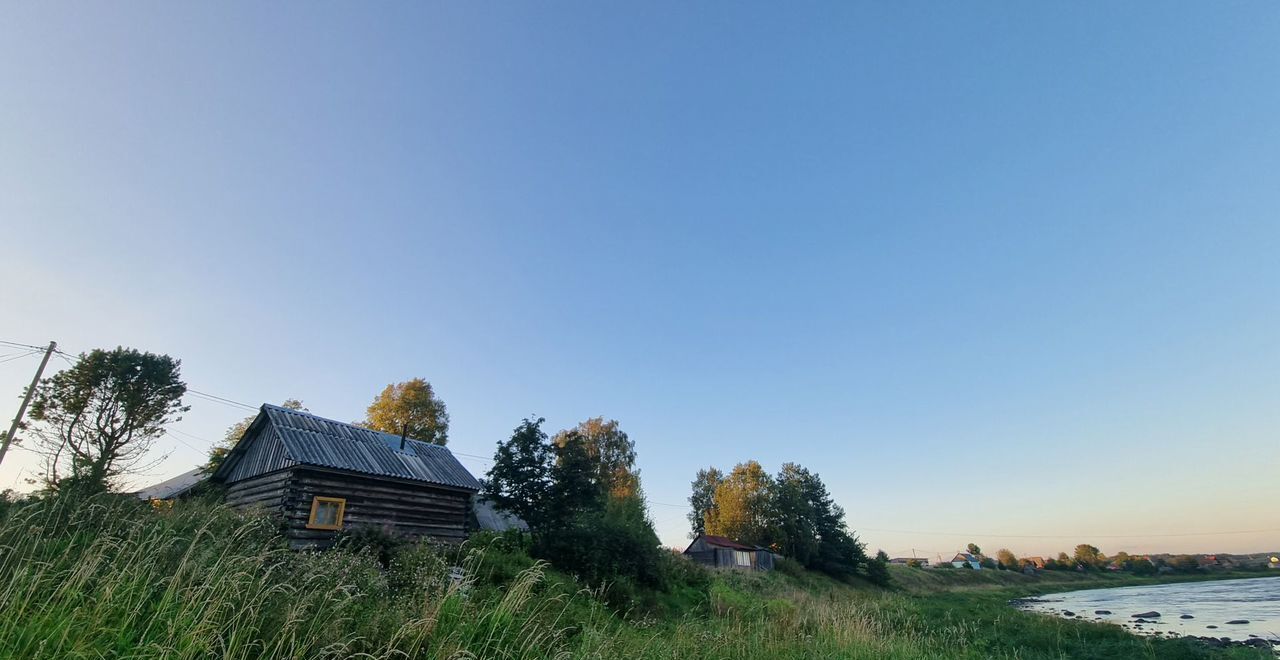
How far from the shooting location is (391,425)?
39.9 meters

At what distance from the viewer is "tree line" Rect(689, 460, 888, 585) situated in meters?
56.0

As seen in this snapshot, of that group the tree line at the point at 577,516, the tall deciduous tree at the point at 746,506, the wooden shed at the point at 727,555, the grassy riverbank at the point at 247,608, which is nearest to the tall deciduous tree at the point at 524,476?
the tree line at the point at 577,516

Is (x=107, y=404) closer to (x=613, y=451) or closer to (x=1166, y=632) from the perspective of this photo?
(x=613, y=451)

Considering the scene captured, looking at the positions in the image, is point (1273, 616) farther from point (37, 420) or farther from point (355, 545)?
point (37, 420)

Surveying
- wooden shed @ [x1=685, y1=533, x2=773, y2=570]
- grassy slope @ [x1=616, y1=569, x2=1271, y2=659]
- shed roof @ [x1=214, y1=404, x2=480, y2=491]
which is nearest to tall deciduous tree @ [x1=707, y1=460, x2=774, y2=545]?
wooden shed @ [x1=685, y1=533, x2=773, y2=570]

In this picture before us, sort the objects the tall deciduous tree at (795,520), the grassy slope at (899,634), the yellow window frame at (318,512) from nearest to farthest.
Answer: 1. the grassy slope at (899,634)
2. the yellow window frame at (318,512)
3. the tall deciduous tree at (795,520)

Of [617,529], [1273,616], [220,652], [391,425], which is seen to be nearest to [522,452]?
[617,529]

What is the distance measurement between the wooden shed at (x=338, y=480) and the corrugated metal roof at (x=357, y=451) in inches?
1.4

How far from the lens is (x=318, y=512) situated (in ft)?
57.5

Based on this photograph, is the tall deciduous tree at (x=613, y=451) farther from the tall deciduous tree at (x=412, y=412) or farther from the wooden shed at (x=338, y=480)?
the wooden shed at (x=338, y=480)

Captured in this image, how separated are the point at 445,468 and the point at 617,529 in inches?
289

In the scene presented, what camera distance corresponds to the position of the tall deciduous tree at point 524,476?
91.3ft

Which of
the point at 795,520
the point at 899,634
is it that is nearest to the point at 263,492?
the point at 899,634

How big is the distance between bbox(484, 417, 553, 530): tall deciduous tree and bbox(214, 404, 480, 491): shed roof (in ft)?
19.2
